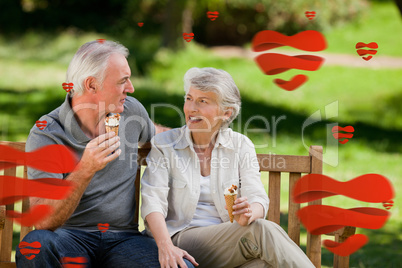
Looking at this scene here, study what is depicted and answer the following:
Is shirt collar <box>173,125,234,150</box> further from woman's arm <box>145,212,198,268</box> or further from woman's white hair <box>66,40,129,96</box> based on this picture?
woman's white hair <box>66,40,129,96</box>

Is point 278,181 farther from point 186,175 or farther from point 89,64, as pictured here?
point 89,64

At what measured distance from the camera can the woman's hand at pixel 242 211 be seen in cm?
309

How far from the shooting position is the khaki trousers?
307 centimetres

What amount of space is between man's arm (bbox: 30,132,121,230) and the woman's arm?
48 cm

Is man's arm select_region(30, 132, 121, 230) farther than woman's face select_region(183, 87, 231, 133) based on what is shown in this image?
No

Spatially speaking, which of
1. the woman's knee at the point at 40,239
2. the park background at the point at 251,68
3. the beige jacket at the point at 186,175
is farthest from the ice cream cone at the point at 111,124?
the park background at the point at 251,68

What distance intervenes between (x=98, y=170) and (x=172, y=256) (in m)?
0.68

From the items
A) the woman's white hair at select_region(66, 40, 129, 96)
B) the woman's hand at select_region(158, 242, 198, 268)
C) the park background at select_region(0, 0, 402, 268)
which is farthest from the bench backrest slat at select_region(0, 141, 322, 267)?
the park background at select_region(0, 0, 402, 268)

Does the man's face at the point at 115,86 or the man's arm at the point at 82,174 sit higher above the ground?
the man's face at the point at 115,86

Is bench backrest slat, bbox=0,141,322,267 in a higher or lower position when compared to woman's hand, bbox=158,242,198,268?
higher

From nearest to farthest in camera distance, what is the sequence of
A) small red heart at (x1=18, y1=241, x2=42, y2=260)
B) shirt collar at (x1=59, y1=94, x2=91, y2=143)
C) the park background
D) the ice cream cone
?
small red heart at (x1=18, y1=241, x2=42, y2=260)
the ice cream cone
shirt collar at (x1=59, y1=94, x2=91, y2=143)
the park background

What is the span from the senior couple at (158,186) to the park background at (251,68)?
79.6 inches

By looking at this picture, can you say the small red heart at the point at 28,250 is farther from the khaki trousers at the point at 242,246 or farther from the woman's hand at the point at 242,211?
the woman's hand at the point at 242,211

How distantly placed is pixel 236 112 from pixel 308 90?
879cm
